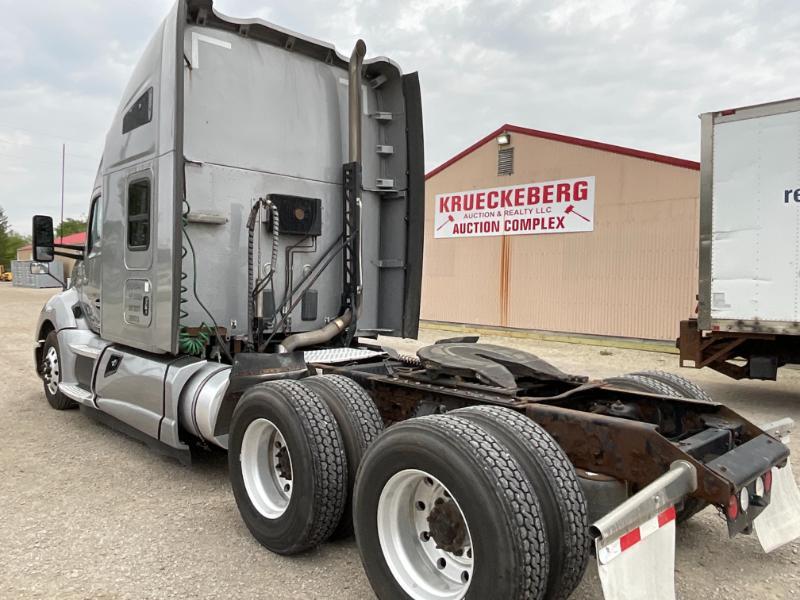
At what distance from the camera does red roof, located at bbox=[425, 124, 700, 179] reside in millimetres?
12945

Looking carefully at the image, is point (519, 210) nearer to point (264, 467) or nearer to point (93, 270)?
point (93, 270)

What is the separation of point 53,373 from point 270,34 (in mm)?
4183

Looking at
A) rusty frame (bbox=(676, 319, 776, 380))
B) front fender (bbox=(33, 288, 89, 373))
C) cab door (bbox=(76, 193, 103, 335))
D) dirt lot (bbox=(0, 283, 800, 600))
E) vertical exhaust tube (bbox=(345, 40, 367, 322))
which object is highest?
vertical exhaust tube (bbox=(345, 40, 367, 322))

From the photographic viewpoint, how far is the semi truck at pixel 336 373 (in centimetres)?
250

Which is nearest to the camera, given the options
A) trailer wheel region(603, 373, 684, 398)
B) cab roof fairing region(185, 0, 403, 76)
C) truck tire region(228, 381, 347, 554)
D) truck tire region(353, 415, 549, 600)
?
truck tire region(353, 415, 549, 600)

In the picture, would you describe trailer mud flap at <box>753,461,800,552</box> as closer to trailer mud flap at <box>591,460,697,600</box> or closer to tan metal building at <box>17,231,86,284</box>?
trailer mud flap at <box>591,460,697,600</box>

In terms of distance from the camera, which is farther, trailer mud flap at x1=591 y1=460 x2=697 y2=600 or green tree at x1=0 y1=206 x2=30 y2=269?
green tree at x1=0 y1=206 x2=30 y2=269

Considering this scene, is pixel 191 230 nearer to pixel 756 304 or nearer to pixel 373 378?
pixel 373 378

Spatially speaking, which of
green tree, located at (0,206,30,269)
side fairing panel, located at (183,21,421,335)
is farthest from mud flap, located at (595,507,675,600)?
green tree, located at (0,206,30,269)

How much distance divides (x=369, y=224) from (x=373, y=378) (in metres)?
2.41

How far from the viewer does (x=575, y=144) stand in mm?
14594

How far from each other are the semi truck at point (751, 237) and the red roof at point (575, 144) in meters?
5.39

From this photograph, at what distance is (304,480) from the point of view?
3346mm

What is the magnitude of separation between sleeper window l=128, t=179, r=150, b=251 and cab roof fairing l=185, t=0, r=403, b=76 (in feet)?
4.41
